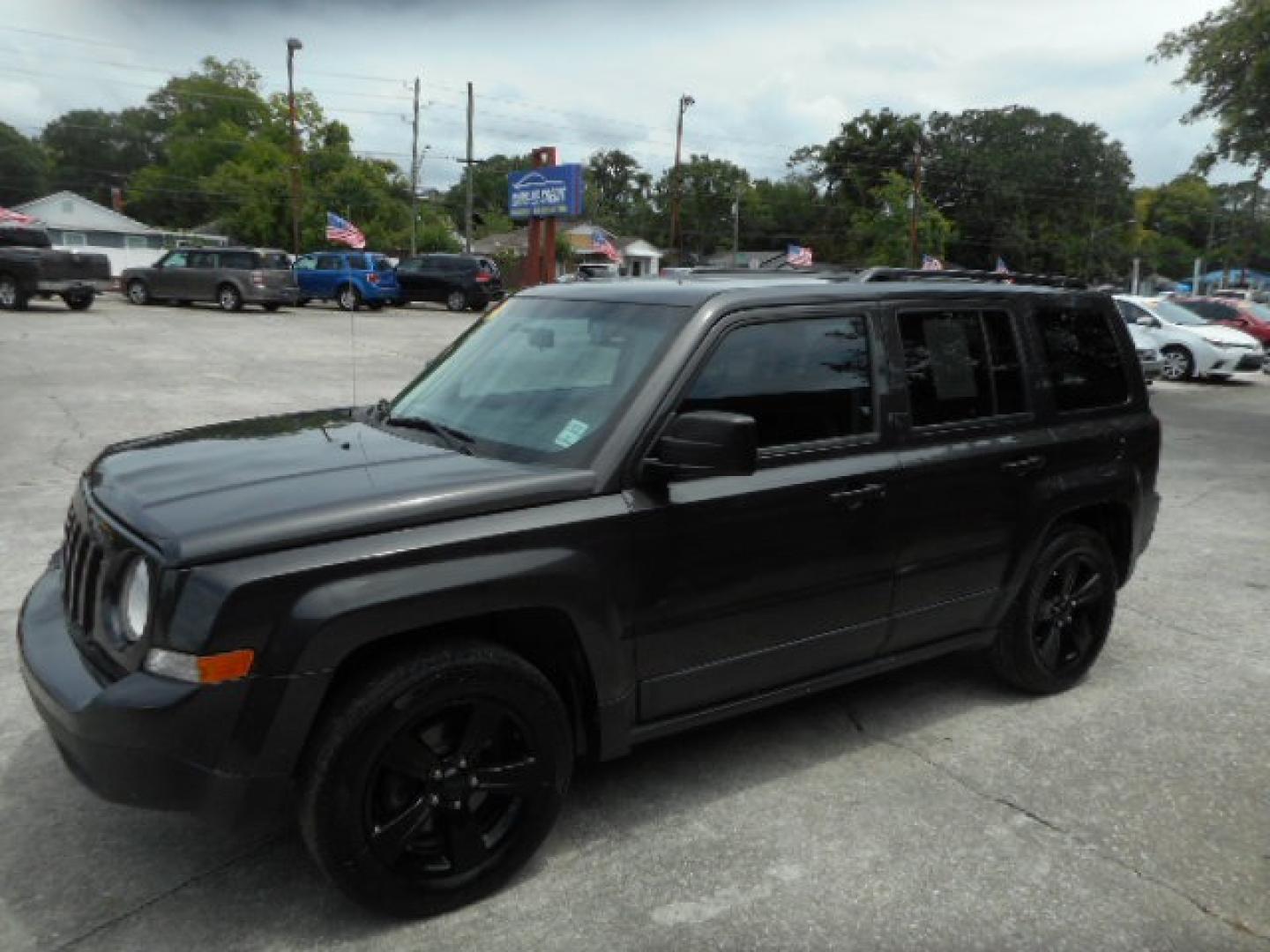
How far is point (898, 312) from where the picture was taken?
3.70m

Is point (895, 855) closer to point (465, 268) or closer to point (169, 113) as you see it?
point (465, 268)

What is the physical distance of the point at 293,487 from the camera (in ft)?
8.96

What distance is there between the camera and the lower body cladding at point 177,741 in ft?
7.80

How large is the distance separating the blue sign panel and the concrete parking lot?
3000 cm

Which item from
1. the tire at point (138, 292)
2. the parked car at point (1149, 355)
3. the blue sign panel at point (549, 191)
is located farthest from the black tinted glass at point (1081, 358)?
the blue sign panel at point (549, 191)

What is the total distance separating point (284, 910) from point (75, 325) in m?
21.8

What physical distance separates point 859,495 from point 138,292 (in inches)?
1172

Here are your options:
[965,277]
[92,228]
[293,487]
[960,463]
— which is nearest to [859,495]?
[960,463]

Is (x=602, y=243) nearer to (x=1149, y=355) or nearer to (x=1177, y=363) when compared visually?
(x=1177, y=363)

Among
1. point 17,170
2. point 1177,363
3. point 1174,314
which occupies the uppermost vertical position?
point 17,170

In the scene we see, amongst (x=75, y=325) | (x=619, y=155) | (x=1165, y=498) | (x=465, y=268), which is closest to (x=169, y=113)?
(x=619, y=155)

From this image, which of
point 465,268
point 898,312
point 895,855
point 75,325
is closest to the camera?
point 895,855

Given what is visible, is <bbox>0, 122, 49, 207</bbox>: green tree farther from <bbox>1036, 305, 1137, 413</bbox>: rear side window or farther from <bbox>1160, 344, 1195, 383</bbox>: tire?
<bbox>1036, 305, 1137, 413</bbox>: rear side window

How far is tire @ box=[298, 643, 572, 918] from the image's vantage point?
2.54 meters
